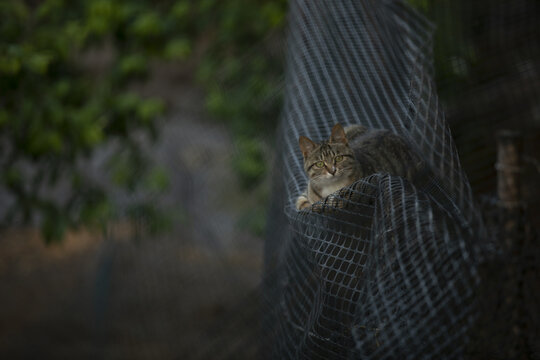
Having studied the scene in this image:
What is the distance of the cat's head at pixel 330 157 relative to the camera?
1.92 meters

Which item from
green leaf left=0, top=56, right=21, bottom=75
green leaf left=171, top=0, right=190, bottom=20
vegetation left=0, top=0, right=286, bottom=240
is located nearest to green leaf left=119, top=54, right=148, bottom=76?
vegetation left=0, top=0, right=286, bottom=240

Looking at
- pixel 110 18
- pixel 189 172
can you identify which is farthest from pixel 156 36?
pixel 189 172

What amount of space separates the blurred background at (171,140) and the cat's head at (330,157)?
0.78m

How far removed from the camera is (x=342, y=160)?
1935 millimetres

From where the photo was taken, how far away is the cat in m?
1.90

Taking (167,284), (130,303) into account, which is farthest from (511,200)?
(130,303)

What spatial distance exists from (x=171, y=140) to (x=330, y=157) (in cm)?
205

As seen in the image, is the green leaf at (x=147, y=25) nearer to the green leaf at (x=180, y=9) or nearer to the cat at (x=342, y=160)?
the green leaf at (x=180, y=9)

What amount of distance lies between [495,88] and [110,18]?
221 centimetres

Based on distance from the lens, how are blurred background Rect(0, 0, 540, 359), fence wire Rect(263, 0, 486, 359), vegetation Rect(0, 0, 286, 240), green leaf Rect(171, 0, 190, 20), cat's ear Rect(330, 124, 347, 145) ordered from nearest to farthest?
fence wire Rect(263, 0, 486, 359), cat's ear Rect(330, 124, 347, 145), blurred background Rect(0, 0, 540, 359), vegetation Rect(0, 0, 286, 240), green leaf Rect(171, 0, 190, 20)

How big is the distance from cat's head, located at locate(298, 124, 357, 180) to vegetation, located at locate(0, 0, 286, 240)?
55.2 inches

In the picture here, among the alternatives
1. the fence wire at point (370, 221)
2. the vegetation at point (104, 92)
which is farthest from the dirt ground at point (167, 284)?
the fence wire at point (370, 221)

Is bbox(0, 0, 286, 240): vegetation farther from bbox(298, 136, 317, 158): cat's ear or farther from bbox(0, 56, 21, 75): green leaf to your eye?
bbox(298, 136, 317, 158): cat's ear

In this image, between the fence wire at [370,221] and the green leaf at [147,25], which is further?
the green leaf at [147,25]
